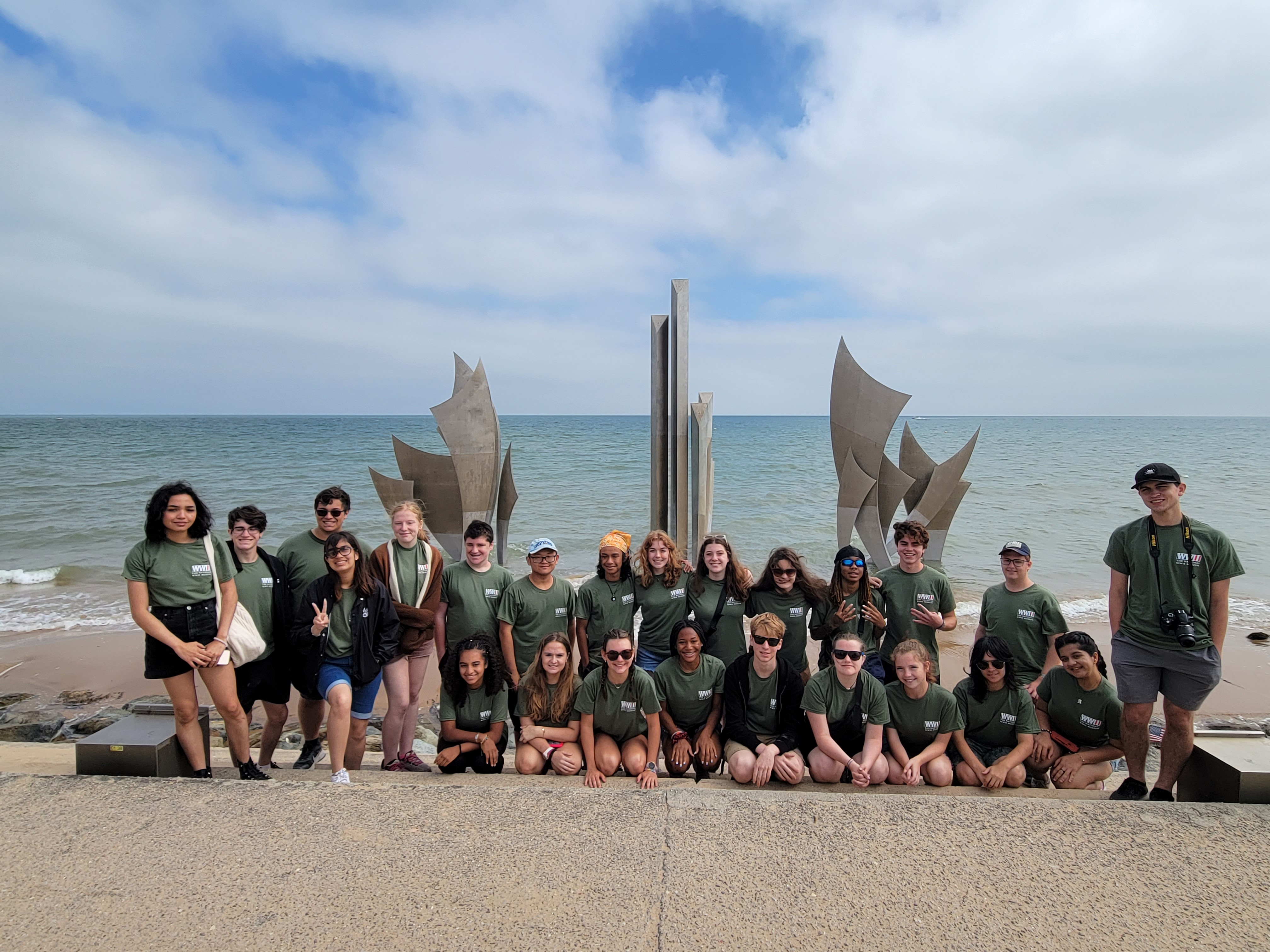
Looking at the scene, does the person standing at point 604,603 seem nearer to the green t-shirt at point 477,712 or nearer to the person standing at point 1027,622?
the green t-shirt at point 477,712

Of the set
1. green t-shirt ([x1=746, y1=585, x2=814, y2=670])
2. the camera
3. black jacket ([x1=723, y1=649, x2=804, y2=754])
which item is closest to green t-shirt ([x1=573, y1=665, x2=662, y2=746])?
black jacket ([x1=723, y1=649, x2=804, y2=754])

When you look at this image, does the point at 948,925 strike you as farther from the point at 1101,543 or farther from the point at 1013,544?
the point at 1101,543

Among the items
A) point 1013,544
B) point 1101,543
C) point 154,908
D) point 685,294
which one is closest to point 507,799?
point 154,908

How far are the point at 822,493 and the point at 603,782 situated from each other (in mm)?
16246

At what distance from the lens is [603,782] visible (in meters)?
2.94

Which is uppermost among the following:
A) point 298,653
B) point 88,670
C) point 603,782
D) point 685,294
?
point 685,294

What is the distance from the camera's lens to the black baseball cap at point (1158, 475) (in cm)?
279

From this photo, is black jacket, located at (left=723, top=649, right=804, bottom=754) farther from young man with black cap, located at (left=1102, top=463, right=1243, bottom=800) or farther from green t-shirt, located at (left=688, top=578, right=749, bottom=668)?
young man with black cap, located at (left=1102, top=463, right=1243, bottom=800)

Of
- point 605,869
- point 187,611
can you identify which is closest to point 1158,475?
point 605,869

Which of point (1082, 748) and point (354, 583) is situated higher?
point (354, 583)

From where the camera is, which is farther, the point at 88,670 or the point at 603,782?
the point at 88,670

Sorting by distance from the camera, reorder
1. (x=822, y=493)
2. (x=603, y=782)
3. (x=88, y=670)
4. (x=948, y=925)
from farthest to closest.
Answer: (x=822, y=493) → (x=88, y=670) → (x=603, y=782) → (x=948, y=925)

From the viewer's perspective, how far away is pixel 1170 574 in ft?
9.41

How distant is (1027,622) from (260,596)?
3.55 metres
